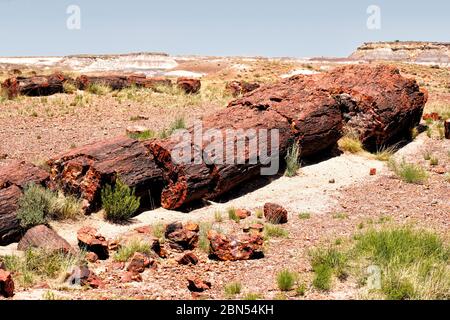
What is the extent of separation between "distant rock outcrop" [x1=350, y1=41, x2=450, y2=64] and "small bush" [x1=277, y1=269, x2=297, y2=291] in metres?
84.1

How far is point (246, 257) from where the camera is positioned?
722 cm

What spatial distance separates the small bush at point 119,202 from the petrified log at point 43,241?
56.9 inches

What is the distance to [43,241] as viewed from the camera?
736 cm

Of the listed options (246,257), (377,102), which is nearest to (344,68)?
(377,102)

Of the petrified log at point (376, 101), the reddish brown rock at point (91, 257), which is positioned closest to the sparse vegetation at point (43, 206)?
the reddish brown rock at point (91, 257)

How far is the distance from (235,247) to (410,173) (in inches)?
207

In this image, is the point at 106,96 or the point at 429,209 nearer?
the point at 429,209

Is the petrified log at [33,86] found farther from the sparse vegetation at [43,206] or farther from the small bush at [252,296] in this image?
the small bush at [252,296]

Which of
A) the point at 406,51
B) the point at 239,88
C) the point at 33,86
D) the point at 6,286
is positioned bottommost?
the point at 6,286

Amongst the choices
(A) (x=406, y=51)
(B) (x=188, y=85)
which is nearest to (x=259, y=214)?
(B) (x=188, y=85)

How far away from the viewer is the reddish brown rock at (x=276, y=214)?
346 inches

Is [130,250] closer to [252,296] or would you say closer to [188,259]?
[188,259]

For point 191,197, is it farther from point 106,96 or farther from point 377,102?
point 106,96
